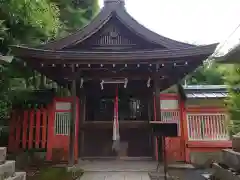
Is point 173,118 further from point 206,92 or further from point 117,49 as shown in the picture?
point 117,49

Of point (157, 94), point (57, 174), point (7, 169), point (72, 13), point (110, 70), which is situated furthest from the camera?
point (72, 13)

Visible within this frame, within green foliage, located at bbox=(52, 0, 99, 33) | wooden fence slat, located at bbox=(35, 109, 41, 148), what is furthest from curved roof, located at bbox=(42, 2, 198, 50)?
green foliage, located at bbox=(52, 0, 99, 33)

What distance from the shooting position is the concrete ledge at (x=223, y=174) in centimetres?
548

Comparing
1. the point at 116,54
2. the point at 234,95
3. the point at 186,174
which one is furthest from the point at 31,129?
the point at 234,95

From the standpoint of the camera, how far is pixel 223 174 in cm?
614

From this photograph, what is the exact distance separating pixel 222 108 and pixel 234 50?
5.86 metres

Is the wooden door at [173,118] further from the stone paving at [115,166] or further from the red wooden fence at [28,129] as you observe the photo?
the red wooden fence at [28,129]

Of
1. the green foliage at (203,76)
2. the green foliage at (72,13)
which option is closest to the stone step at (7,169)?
the green foliage at (72,13)

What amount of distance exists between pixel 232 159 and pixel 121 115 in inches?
233

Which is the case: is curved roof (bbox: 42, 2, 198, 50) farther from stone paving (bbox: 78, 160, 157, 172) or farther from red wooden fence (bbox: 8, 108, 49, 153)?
stone paving (bbox: 78, 160, 157, 172)

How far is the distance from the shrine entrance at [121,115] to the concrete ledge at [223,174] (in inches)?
182

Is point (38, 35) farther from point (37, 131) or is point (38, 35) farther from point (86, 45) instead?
point (37, 131)

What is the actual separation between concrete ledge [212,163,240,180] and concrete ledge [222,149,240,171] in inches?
6.6

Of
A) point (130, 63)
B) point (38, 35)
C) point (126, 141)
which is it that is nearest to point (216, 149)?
point (126, 141)
